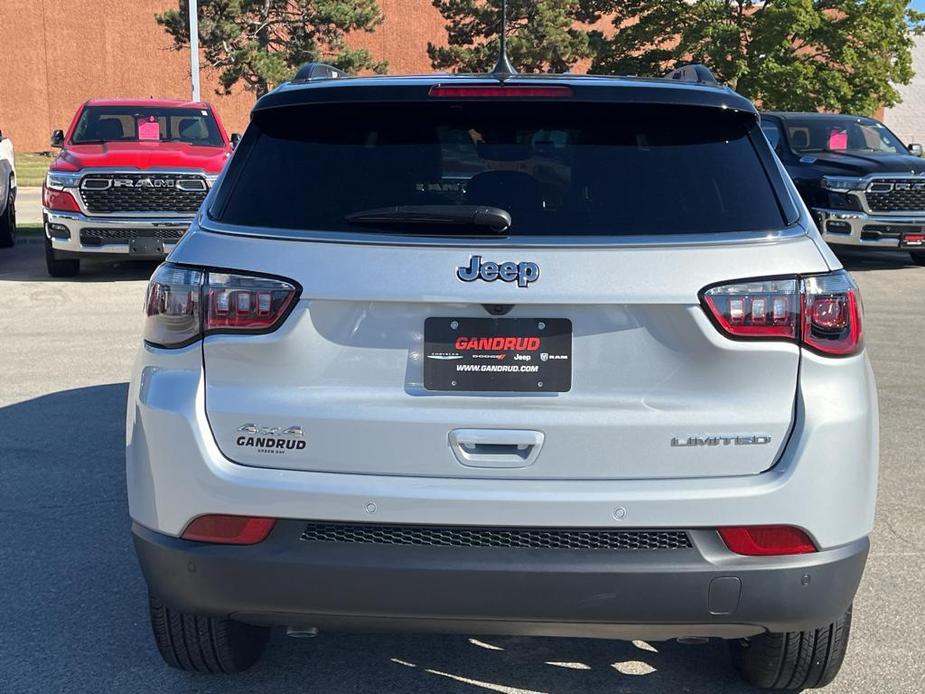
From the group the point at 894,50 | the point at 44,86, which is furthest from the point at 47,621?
the point at 44,86

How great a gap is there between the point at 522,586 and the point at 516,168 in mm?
1045

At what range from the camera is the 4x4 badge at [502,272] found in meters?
2.62

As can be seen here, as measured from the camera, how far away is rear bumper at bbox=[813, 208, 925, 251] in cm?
1348

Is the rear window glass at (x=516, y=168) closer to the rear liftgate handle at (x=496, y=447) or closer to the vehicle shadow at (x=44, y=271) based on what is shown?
the rear liftgate handle at (x=496, y=447)

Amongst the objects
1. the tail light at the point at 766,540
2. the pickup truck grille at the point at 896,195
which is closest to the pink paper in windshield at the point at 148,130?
the pickup truck grille at the point at 896,195

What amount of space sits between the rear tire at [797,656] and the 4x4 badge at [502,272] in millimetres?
1225

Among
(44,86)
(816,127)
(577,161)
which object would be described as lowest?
(44,86)

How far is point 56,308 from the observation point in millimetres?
10633

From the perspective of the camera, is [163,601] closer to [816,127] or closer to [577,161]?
[577,161]

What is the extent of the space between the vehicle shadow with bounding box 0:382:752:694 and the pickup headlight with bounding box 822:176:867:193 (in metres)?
11.0

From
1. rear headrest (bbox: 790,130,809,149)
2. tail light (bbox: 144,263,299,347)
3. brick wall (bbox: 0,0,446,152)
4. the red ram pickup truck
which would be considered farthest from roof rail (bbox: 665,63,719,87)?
brick wall (bbox: 0,0,446,152)

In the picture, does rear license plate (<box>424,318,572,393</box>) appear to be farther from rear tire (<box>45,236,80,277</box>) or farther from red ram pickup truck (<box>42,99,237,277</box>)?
rear tire (<box>45,236,80,277</box>)

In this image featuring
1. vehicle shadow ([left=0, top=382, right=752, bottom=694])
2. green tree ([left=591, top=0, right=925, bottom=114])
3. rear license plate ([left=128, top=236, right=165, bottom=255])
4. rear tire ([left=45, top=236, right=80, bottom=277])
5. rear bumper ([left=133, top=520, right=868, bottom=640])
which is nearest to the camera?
rear bumper ([left=133, top=520, right=868, bottom=640])

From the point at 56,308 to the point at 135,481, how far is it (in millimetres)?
8390
